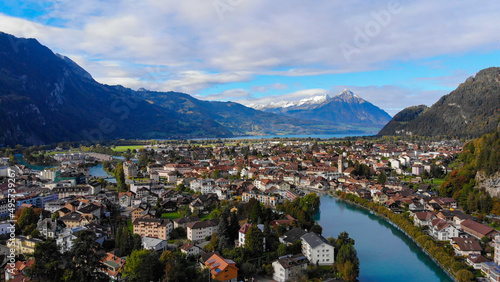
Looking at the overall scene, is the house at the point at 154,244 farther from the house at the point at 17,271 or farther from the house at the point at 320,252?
the house at the point at 320,252

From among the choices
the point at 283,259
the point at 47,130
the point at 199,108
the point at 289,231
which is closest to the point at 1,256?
the point at 283,259

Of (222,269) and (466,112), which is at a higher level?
(466,112)

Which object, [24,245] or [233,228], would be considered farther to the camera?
[233,228]

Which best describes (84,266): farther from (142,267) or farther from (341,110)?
(341,110)

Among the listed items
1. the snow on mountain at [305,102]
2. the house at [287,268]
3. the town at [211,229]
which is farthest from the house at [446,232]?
the snow on mountain at [305,102]

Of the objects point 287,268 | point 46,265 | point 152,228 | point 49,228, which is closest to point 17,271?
point 46,265

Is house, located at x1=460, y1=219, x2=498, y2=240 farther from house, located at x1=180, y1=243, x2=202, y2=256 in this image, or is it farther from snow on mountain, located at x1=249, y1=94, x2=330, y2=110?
snow on mountain, located at x1=249, y1=94, x2=330, y2=110
